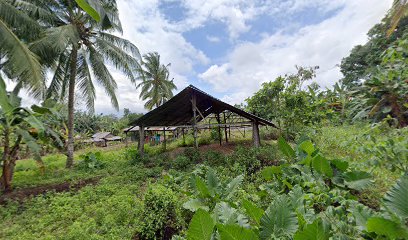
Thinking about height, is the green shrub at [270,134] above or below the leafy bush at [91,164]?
above

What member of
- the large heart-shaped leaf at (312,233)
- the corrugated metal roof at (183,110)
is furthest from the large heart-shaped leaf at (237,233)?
the corrugated metal roof at (183,110)

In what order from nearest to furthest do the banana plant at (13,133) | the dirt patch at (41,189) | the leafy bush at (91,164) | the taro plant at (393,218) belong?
the taro plant at (393,218)
the dirt patch at (41,189)
the banana plant at (13,133)
the leafy bush at (91,164)

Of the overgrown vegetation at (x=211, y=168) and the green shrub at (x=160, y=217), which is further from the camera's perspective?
the green shrub at (x=160, y=217)

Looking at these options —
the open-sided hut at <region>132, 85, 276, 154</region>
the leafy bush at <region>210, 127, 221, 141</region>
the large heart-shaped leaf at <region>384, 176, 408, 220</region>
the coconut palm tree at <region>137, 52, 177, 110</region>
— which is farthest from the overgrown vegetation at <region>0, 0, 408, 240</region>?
the coconut palm tree at <region>137, 52, 177, 110</region>

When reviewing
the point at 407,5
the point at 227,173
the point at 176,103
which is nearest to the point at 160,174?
the point at 227,173

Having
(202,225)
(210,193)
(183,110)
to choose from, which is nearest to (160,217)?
(210,193)

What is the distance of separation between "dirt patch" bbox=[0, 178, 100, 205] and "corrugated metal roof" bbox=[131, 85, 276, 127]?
3551mm

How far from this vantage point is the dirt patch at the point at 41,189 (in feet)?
19.8

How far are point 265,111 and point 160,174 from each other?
19.7ft

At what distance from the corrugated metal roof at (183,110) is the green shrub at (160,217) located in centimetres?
514

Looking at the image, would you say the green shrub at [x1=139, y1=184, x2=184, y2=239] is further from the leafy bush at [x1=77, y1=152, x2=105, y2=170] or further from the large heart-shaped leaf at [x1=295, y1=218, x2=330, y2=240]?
the leafy bush at [x1=77, y1=152, x2=105, y2=170]

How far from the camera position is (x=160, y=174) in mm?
7871

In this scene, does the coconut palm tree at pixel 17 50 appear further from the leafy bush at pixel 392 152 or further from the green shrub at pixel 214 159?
the leafy bush at pixel 392 152

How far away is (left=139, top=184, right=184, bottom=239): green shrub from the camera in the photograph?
3752mm
